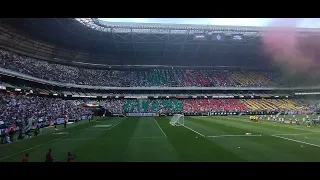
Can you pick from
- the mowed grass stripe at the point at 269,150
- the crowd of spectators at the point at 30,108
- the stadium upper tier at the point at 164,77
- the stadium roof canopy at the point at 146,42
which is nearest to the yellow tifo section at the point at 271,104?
the stadium upper tier at the point at 164,77

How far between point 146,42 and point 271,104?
30.2 m

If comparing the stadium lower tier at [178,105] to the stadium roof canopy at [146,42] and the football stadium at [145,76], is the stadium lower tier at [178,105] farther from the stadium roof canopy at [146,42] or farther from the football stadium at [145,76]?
the stadium roof canopy at [146,42]

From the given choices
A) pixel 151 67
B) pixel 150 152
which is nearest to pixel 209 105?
pixel 151 67

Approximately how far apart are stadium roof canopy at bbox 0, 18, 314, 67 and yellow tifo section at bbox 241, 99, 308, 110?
400 inches

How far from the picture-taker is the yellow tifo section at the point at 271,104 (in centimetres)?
6009

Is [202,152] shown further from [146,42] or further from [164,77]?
[164,77]

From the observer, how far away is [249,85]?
223 ft

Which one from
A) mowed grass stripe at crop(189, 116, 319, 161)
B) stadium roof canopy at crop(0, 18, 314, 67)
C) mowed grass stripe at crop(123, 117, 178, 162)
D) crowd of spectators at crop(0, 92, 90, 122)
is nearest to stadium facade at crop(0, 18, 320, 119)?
stadium roof canopy at crop(0, 18, 314, 67)

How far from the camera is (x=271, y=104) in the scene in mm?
62531

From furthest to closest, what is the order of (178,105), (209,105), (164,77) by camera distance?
(164,77) → (209,105) → (178,105)
